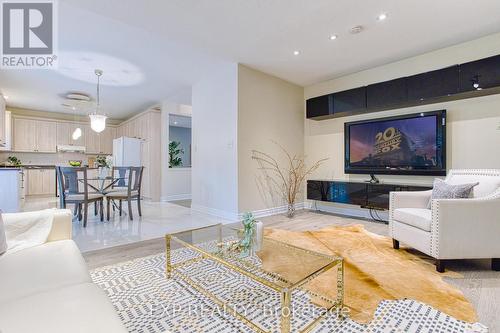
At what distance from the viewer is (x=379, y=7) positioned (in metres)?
2.59

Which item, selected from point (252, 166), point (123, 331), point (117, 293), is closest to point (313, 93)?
point (252, 166)

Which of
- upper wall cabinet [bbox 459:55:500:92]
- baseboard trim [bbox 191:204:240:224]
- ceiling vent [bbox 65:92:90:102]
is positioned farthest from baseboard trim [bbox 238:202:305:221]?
ceiling vent [bbox 65:92:90:102]

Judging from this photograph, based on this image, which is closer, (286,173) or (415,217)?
(415,217)

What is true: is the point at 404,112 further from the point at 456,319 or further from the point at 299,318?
the point at 299,318

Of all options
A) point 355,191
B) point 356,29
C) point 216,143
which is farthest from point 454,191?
point 216,143

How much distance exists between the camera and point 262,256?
1.95 meters

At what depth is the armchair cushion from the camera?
2211 millimetres

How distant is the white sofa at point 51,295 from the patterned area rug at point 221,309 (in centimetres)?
48

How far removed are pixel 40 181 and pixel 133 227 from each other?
18.0ft

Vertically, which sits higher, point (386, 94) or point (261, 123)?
point (386, 94)

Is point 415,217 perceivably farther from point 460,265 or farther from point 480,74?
point 480,74

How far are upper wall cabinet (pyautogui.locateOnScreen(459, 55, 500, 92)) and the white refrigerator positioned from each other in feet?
21.6

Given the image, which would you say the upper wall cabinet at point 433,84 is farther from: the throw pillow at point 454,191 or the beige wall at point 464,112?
the throw pillow at point 454,191

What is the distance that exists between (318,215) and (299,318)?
123 inches
